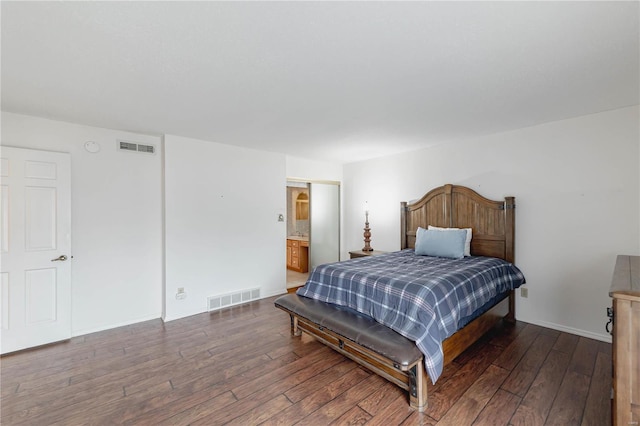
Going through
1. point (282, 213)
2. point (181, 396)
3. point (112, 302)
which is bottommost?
point (181, 396)

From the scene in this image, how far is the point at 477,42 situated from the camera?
5.47ft

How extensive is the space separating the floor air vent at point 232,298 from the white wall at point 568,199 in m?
3.45

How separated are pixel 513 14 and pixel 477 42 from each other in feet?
0.78

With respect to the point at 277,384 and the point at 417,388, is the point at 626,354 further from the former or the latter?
the point at 277,384

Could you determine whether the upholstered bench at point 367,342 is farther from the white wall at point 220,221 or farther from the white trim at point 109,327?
the white trim at point 109,327

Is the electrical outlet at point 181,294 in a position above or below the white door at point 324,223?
below

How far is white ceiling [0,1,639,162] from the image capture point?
1.43 meters

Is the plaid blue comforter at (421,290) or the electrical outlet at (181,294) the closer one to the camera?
the plaid blue comforter at (421,290)

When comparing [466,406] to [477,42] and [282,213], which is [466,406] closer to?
[477,42]

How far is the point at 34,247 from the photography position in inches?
113

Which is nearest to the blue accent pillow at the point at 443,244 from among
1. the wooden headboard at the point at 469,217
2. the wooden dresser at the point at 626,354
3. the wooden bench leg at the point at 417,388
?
the wooden headboard at the point at 469,217

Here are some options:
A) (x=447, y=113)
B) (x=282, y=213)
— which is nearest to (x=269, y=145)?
(x=282, y=213)

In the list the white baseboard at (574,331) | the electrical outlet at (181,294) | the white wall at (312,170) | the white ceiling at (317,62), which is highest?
the white ceiling at (317,62)

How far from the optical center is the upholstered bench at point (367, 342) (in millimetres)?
1930
